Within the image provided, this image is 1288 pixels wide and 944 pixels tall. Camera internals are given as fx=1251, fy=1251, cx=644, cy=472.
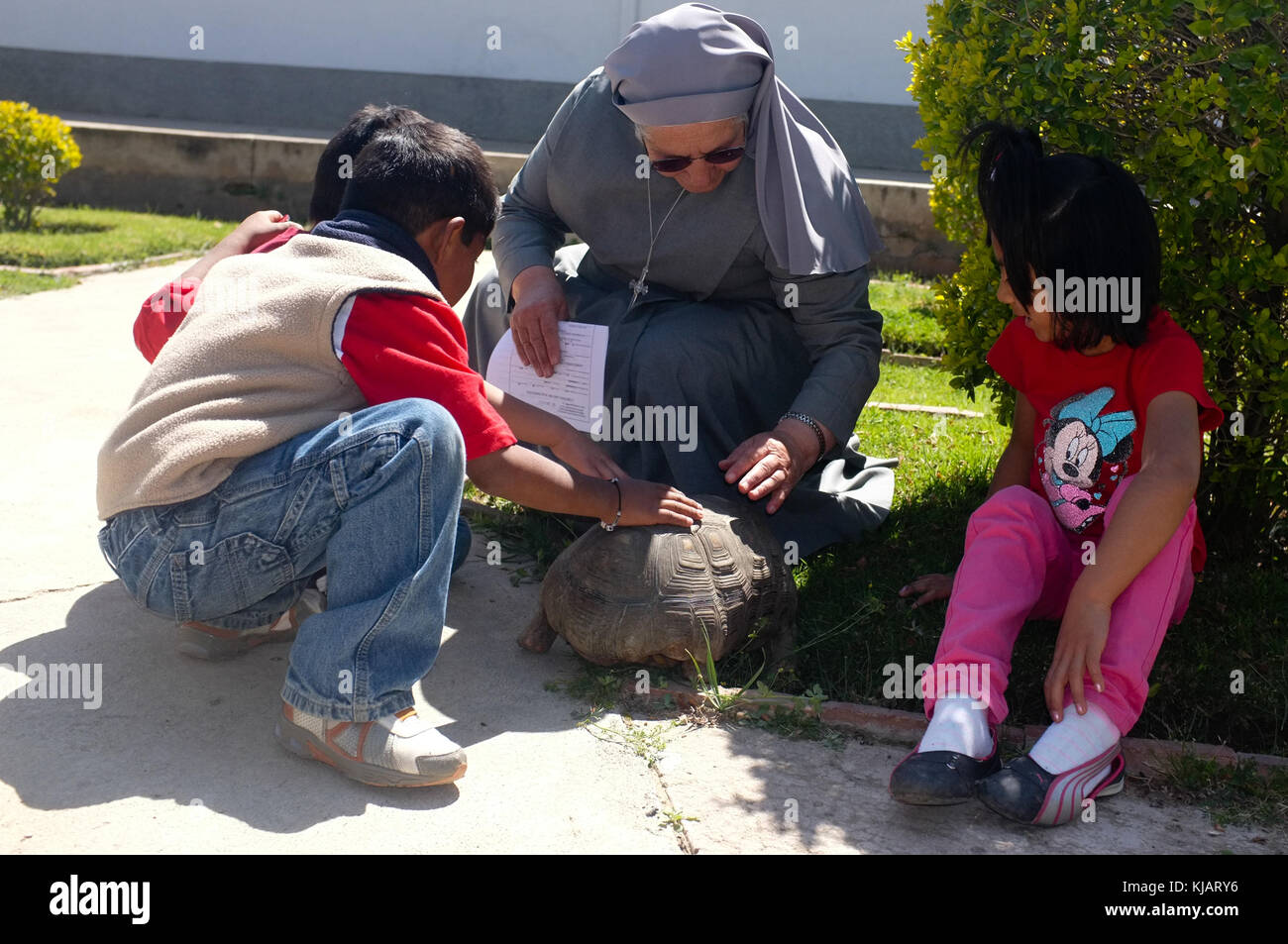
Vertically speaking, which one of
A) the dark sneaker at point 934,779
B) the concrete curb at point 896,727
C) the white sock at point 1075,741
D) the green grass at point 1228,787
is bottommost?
the green grass at point 1228,787

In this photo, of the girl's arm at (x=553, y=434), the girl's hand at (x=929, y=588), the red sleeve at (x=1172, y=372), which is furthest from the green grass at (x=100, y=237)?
the red sleeve at (x=1172, y=372)

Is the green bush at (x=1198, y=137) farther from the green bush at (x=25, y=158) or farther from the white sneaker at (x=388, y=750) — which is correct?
the green bush at (x=25, y=158)

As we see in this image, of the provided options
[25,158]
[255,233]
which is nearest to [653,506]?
[255,233]

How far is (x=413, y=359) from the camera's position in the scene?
2709mm

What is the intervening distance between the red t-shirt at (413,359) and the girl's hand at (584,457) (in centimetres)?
44

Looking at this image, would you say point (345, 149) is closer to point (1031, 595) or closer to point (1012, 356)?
point (1012, 356)

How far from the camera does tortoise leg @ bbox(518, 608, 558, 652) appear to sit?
3320 mm

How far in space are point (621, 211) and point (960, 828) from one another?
90.4 inches

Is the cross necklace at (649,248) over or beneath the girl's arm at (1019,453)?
over

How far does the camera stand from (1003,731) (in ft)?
9.69

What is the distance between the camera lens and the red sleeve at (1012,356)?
3377 millimetres

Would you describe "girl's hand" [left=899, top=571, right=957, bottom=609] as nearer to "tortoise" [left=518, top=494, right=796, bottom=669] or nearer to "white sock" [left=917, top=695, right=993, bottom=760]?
"tortoise" [left=518, top=494, right=796, bottom=669]

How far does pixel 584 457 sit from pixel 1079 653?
134cm

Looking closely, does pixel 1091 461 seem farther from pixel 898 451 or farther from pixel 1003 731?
pixel 898 451
